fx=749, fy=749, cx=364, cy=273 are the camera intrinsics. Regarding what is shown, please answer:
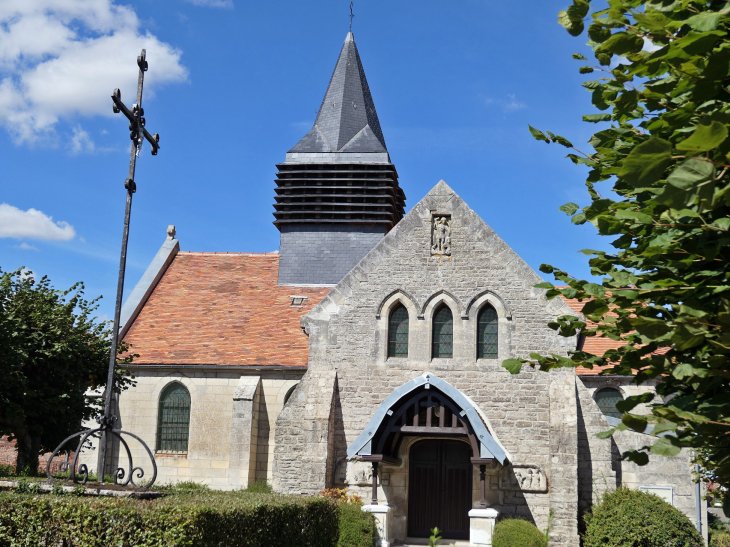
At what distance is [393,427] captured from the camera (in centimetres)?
1606

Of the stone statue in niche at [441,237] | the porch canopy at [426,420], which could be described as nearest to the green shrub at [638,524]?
the porch canopy at [426,420]

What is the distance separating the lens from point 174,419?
21625 mm

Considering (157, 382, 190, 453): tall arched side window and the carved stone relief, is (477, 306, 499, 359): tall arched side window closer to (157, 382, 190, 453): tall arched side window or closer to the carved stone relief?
the carved stone relief

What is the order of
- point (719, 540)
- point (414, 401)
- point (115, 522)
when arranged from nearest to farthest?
point (115, 522) < point (414, 401) < point (719, 540)

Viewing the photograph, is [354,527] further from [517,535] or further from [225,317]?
[225,317]

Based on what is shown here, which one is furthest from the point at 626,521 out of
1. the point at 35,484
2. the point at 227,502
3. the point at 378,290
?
the point at 35,484

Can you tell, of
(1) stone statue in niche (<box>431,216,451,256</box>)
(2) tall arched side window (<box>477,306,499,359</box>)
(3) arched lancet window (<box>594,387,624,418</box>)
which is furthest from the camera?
(3) arched lancet window (<box>594,387,624,418</box>)

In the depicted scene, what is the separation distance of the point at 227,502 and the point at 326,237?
16839 millimetres

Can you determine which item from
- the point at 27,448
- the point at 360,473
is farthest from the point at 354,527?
the point at 27,448

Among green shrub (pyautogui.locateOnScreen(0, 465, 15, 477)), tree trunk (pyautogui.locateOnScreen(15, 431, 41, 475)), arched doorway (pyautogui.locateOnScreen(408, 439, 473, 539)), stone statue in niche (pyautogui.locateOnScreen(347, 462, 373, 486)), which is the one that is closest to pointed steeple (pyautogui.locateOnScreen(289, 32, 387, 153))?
arched doorway (pyautogui.locateOnScreen(408, 439, 473, 539))

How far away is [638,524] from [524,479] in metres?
2.60

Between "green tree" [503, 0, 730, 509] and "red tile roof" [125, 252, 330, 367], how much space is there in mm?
16095

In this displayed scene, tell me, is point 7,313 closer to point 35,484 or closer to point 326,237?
point 35,484

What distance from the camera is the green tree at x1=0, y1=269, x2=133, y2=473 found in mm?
16453
